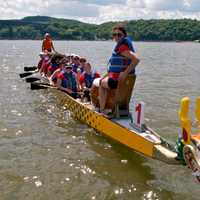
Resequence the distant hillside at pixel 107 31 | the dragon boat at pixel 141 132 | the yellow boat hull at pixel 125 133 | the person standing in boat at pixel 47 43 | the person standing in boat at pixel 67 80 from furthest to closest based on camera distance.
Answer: the distant hillside at pixel 107 31 < the person standing in boat at pixel 47 43 < the person standing in boat at pixel 67 80 < the yellow boat hull at pixel 125 133 < the dragon boat at pixel 141 132

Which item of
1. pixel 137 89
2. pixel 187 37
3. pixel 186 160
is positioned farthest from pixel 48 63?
pixel 187 37

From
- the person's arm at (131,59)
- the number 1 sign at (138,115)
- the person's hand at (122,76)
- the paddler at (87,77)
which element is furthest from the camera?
the paddler at (87,77)

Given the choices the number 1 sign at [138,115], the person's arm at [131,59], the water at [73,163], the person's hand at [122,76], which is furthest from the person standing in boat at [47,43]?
the number 1 sign at [138,115]

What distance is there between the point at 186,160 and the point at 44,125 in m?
6.44

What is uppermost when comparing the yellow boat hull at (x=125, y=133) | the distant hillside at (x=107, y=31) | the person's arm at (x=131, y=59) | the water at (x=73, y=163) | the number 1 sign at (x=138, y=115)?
the person's arm at (x=131, y=59)

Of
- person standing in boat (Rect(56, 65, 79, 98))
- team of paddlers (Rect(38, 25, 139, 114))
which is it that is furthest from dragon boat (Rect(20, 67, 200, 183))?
person standing in boat (Rect(56, 65, 79, 98))

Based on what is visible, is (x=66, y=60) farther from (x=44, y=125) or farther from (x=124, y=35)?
(x=124, y=35)

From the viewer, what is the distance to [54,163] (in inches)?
361

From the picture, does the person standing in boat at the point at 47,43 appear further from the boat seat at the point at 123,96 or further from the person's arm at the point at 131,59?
the person's arm at the point at 131,59

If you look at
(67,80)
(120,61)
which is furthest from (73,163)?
(67,80)

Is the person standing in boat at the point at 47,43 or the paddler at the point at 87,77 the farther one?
the person standing in boat at the point at 47,43

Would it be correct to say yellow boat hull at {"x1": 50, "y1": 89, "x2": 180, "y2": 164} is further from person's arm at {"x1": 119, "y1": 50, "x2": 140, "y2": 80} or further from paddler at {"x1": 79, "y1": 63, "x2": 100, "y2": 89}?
person's arm at {"x1": 119, "y1": 50, "x2": 140, "y2": 80}

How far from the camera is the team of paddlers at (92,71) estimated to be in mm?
9211

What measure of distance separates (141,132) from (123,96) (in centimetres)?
153
